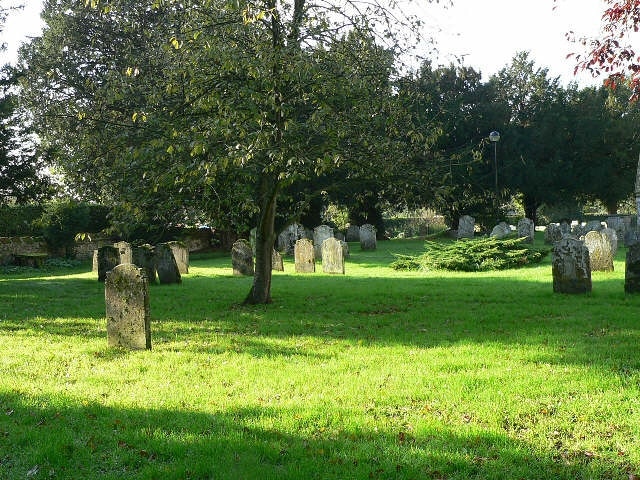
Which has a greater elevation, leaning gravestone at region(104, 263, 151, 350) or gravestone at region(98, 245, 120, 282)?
gravestone at region(98, 245, 120, 282)

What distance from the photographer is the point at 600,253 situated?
1593cm

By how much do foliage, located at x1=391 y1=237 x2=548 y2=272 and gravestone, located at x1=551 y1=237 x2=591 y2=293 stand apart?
6659mm

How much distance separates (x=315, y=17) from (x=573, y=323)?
6.86 metres

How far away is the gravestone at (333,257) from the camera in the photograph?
19250mm

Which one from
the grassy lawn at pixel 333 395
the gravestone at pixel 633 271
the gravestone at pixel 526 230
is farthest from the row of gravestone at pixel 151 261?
the gravestone at pixel 526 230

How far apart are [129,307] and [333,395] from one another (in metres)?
3.72

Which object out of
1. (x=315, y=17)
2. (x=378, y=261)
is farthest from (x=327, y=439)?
(x=378, y=261)

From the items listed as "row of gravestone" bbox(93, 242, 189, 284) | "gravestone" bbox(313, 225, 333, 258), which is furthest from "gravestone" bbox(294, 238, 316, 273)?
"gravestone" bbox(313, 225, 333, 258)

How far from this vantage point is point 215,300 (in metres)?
13.3

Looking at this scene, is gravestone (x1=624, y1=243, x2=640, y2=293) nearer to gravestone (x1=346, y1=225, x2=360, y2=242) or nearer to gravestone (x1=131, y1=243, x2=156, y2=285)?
gravestone (x1=131, y1=243, x2=156, y2=285)

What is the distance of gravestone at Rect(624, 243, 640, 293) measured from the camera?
11574 mm

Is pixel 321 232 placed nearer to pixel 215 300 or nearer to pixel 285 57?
pixel 215 300

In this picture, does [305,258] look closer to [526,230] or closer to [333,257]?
[333,257]

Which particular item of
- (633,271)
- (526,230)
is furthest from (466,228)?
(633,271)
